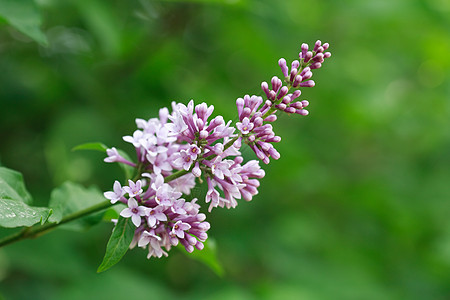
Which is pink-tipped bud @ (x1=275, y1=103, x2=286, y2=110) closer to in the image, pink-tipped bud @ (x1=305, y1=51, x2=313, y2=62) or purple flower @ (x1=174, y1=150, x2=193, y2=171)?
pink-tipped bud @ (x1=305, y1=51, x2=313, y2=62)

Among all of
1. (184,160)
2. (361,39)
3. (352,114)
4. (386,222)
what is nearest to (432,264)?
(386,222)

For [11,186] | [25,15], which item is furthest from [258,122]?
[25,15]

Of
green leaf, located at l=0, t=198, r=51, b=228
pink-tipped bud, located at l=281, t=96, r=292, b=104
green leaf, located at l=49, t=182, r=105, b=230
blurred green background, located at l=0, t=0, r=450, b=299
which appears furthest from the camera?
blurred green background, located at l=0, t=0, r=450, b=299

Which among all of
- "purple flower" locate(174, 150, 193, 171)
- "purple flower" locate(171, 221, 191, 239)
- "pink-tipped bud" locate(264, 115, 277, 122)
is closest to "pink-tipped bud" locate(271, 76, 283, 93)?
"pink-tipped bud" locate(264, 115, 277, 122)

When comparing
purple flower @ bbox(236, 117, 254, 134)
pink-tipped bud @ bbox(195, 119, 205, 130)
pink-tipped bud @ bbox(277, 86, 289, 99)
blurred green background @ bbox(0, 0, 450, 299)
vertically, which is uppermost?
blurred green background @ bbox(0, 0, 450, 299)

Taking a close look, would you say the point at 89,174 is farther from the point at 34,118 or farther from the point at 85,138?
the point at 34,118

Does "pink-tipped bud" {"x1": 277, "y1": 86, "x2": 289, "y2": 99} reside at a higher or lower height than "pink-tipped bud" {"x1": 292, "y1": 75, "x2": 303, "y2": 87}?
lower
